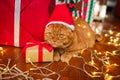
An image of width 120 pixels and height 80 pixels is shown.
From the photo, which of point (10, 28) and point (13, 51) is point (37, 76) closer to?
point (13, 51)

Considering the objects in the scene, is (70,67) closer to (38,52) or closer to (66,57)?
(66,57)

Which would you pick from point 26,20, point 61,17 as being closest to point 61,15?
point 61,17

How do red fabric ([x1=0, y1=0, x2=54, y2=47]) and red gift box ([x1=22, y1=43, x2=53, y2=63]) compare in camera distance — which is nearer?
red gift box ([x1=22, y1=43, x2=53, y2=63])

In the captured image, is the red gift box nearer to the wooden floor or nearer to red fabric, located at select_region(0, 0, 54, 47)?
the wooden floor

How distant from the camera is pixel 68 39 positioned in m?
1.37

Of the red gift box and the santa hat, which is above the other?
the santa hat

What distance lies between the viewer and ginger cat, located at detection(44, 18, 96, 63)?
1351 mm

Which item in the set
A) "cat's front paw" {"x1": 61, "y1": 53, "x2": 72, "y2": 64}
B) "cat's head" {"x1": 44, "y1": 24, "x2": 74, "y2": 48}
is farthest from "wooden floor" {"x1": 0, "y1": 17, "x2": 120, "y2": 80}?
"cat's head" {"x1": 44, "y1": 24, "x2": 74, "y2": 48}

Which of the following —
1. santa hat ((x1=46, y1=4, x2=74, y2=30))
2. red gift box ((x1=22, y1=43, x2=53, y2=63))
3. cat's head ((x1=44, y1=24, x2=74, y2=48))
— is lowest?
red gift box ((x1=22, y1=43, x2=53, y2=63))

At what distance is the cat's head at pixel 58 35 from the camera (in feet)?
4.42

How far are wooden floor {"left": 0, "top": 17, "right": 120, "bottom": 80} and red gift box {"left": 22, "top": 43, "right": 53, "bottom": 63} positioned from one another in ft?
0.13

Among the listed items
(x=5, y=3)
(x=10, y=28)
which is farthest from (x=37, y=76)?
(x=5, y=3)

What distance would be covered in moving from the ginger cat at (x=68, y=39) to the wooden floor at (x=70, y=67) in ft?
0.16

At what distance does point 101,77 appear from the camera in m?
1.30
